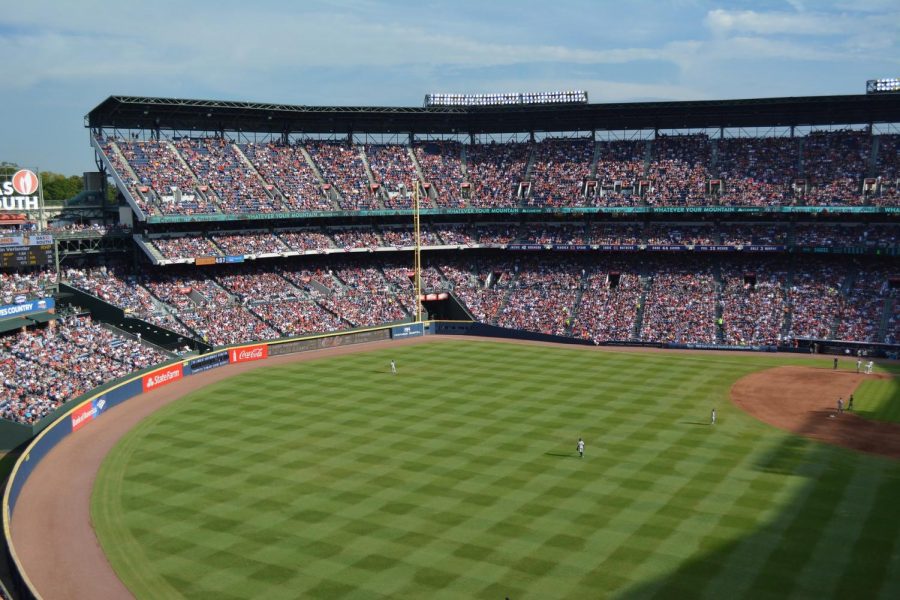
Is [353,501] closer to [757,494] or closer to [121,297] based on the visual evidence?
[757,494]

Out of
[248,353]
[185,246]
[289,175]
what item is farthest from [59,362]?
[289,175]

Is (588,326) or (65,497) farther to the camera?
(588,326)

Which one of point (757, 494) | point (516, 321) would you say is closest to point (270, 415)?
point (757, 494)

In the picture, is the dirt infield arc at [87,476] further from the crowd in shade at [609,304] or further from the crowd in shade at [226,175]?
the crowd in shade at [226,175]

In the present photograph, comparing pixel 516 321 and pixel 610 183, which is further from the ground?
pixel 610 183

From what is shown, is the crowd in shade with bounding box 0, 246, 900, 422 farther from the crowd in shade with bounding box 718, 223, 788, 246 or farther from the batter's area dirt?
the batter's area dirt

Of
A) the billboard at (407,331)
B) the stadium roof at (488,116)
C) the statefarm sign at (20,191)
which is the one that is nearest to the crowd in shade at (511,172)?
the stadium roof at (488,116)

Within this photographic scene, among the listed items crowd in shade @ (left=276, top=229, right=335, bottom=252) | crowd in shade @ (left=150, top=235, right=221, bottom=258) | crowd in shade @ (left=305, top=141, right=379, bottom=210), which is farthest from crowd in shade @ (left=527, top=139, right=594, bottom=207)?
crowd in shade @ (left=150, top=235, right=221, bottom=258)

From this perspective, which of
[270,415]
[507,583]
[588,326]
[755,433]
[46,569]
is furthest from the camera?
[588,326]
